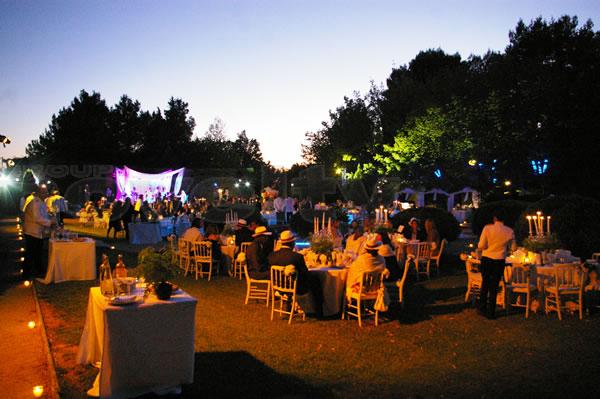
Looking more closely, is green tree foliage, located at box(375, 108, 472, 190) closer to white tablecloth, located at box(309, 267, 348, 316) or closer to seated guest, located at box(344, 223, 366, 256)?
seated guest, located at box(344, 223, 366, 256)

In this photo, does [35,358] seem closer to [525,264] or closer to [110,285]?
[110,285]

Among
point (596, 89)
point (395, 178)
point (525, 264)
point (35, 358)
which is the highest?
point (596, 89)

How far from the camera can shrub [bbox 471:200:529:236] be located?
58.3 ft

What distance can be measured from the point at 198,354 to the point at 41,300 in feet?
14.8

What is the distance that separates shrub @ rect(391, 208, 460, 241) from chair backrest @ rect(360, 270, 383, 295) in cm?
824

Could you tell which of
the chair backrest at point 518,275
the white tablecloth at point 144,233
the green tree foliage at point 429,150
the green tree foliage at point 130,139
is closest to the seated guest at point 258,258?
the chair backrest at point 518,275

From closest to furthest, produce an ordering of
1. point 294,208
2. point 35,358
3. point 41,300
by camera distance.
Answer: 1. point 35,358
2. point 41,300
3. point 294,208

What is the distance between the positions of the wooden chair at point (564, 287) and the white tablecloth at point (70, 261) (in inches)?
357

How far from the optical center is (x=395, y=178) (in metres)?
35.8

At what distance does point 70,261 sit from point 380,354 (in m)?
7.74

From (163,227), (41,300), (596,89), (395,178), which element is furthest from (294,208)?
(41,300)

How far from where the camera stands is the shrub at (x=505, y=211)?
17.8 meters

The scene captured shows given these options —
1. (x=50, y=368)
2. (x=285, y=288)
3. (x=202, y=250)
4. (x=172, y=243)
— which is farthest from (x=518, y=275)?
(x=172, y=243)

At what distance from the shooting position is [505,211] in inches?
706
